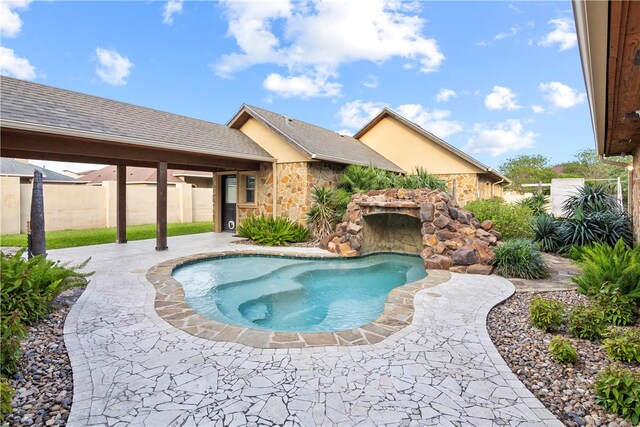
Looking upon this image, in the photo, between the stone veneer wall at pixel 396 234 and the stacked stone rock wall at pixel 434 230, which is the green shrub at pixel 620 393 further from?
the stone veneer wall at pixel 396 234

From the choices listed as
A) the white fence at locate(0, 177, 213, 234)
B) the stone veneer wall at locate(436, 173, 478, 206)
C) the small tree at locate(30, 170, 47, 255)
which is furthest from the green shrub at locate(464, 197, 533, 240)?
the white fence at locate(0, 177, 213, 234)

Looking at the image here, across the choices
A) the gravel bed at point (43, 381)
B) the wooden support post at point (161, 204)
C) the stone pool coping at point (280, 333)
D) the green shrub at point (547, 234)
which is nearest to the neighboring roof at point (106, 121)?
the wooden support post at point (161, 204)

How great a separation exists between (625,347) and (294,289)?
572 cm

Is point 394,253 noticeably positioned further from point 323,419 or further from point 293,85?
point 293,85

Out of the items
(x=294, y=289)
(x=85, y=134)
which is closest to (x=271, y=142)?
(x=85, y=134)

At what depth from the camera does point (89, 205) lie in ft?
57.9

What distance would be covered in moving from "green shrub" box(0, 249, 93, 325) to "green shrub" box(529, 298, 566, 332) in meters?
6.98

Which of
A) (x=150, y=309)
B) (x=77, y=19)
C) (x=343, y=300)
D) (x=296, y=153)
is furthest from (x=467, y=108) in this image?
(x=150, y=309)

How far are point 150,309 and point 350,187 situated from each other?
396 inches

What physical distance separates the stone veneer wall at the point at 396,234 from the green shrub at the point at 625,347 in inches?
340

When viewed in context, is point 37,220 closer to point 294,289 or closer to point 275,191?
point 294,289

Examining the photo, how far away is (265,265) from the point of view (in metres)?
9.84

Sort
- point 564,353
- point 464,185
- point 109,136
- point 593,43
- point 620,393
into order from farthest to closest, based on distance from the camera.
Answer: point 464,185
point 109,136
point 564,353
point 620,393
point 593,43

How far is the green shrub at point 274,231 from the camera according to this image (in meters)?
12.6
